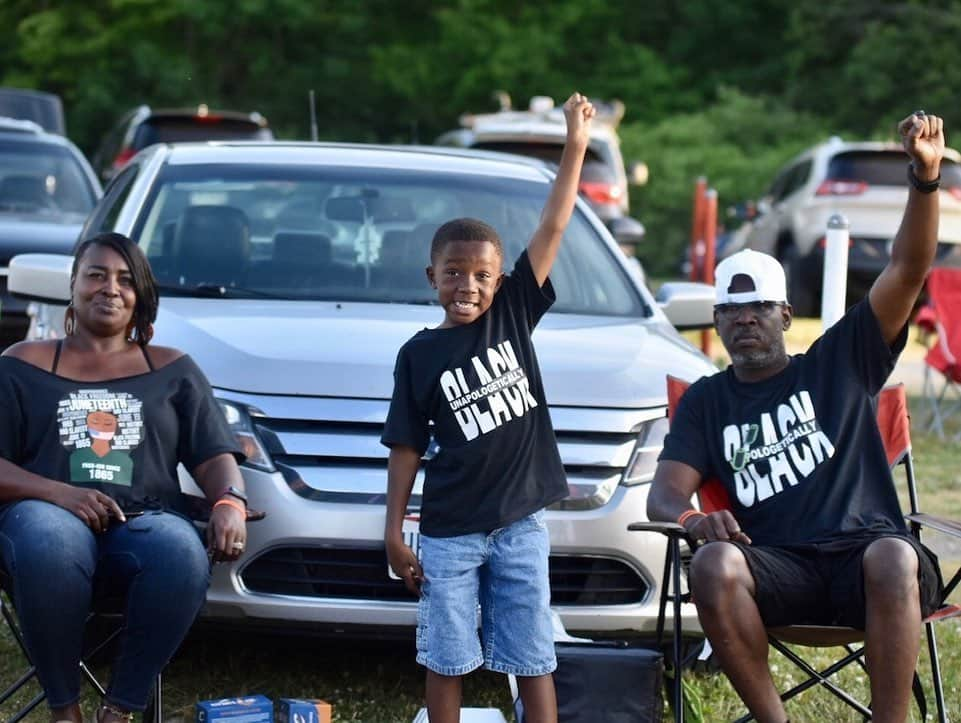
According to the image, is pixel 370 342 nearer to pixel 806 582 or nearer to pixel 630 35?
pixel 806 582

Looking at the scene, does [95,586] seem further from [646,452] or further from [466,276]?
[646,452]

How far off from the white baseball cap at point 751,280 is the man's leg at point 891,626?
2.34 feet

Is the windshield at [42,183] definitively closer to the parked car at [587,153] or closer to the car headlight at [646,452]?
the parked car at [587,153]

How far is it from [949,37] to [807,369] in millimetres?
25351

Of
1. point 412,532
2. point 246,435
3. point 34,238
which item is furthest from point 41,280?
point 34,238

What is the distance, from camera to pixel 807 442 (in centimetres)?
441

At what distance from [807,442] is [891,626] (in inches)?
20.7

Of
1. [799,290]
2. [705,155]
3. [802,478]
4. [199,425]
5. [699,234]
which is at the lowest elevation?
[799,290]

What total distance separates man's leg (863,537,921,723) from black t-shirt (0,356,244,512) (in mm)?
1576

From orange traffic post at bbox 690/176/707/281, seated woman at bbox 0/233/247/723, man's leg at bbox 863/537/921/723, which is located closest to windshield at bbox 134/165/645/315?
seated woman at bbox 0/233/247/723

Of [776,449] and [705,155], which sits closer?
[776,449]

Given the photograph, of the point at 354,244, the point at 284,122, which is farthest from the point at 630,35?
the point at 354,244

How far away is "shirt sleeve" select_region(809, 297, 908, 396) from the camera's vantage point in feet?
14.6

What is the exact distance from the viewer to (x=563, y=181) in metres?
4.21
